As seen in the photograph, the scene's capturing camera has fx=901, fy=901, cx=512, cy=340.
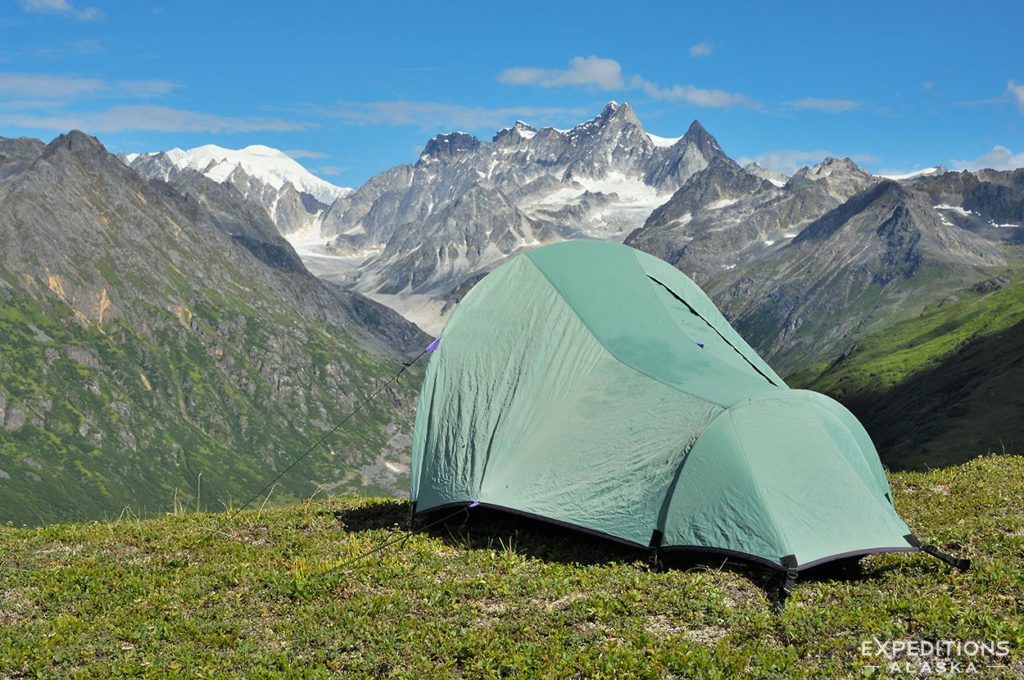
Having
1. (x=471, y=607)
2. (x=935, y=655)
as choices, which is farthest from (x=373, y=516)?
(x=935, y=655)

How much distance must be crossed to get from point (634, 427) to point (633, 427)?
0.08ft

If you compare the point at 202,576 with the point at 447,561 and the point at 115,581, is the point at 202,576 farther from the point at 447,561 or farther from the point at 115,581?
the point at 447,561

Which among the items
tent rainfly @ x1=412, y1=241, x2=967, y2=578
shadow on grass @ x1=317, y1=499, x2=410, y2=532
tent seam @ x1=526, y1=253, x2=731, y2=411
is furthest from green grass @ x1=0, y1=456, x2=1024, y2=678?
tent seam @ x1=526, y1=253, x2=731, y2=411

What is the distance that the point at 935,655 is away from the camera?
1294 centimetres

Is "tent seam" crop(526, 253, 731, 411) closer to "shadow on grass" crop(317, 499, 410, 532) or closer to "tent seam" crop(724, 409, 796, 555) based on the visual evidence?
"tent seam" crop(724, 409, 796, 555)

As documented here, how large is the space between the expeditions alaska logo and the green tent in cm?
315

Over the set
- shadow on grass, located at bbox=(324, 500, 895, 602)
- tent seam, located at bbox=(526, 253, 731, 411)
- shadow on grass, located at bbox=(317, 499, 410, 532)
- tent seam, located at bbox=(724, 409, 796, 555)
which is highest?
tent seam, located at bbox=(526, 253, 731, 411)

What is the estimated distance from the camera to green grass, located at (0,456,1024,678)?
1345 cm

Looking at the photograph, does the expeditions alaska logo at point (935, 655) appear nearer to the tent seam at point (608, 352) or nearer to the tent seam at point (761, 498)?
the tent seam at point (761, 498)

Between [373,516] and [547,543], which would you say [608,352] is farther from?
[373,516]

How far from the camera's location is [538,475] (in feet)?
67.2

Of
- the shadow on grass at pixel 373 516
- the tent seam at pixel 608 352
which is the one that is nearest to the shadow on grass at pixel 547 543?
the shadow on grass at pixel 373 516

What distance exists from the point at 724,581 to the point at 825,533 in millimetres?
2206

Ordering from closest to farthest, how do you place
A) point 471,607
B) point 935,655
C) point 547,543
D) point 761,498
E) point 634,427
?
1. point 935,655
2. point 471,607
3. point 761,498
4. point 547,543
5. point 634,427
